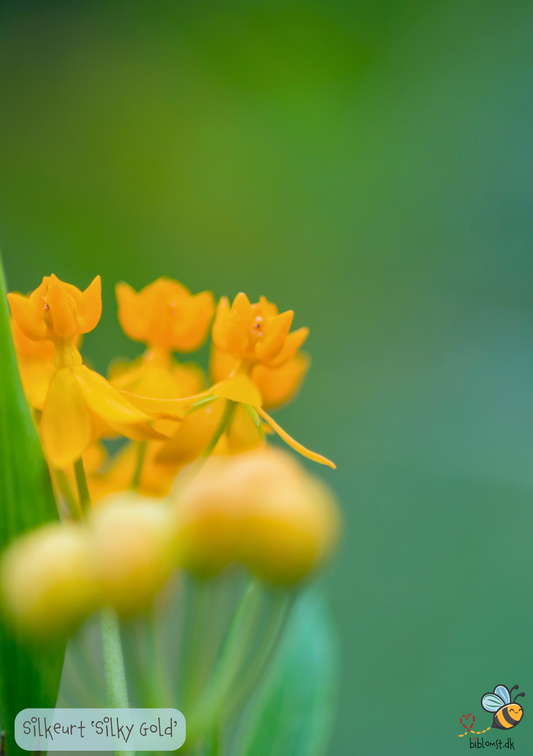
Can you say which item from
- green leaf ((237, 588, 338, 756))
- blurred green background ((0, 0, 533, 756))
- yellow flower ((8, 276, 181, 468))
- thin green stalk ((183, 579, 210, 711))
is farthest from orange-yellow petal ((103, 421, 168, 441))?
blurred green background ((0, 0, 533, 756))

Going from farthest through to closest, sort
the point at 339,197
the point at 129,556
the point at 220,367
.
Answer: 1. the point at 339,197
2. the point at 220,367
3. the point at 129,556

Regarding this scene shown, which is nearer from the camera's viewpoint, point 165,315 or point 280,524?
point 280,524

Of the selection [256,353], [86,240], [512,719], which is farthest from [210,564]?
[86,240]

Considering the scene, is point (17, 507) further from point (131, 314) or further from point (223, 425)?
point (131, 314)

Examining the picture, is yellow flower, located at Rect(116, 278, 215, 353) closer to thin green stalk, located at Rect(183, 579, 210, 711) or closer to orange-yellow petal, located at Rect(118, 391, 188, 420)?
orange-yellow petal, located at Rect(118, 391, 188, 420)

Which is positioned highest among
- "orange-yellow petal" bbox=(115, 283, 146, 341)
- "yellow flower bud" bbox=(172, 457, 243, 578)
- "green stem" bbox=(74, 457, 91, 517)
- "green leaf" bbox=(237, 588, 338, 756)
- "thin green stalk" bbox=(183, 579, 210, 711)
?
"orange-yellow petal" bbox=(115, 283, 146, 341)

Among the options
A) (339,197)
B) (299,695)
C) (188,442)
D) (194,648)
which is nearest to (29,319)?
(188,442)

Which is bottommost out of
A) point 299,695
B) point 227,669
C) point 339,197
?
point 299,695

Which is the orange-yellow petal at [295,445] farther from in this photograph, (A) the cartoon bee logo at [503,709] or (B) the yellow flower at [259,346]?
(A) the cartoon bee logo at [503,709]
